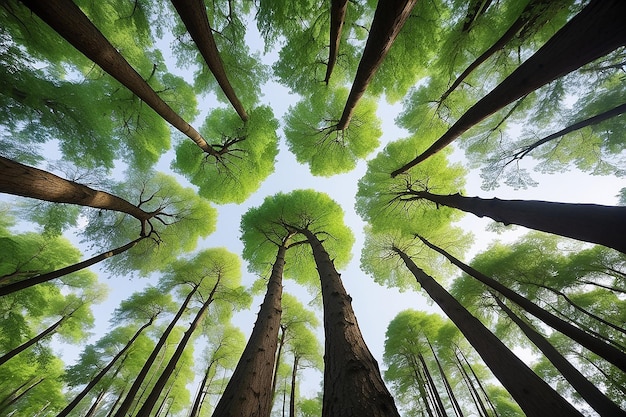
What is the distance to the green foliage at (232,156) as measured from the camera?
27.1 feet

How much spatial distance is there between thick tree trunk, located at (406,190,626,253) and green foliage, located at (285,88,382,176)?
17.6 feet

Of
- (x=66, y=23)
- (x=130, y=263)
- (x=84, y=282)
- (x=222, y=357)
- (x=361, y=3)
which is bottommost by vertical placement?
(x=66, y=23)

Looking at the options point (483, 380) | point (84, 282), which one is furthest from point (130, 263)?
point (483, 380)

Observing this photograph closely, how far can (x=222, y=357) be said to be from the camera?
1316 centimetres

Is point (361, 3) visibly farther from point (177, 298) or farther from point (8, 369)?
point (8, 369)

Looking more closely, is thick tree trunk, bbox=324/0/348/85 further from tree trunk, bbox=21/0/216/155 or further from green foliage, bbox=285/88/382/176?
tree trunk, bbox=21/0/216/155

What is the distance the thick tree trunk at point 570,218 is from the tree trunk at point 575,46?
1.60 meters

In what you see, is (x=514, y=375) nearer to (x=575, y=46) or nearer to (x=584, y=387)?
(x=584, y=387)

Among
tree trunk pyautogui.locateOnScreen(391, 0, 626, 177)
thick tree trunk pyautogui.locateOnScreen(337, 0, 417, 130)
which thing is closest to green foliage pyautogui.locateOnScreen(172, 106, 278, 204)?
thick tree trunk pyautogui.locateOnScreen(337, 0, 417, 130)

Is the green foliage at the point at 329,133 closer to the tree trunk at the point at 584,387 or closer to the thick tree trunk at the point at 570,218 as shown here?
the thick tree trunk at the point at 570,218

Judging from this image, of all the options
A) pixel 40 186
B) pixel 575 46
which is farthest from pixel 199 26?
pixel 575 46

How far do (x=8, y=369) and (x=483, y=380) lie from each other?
2555cm

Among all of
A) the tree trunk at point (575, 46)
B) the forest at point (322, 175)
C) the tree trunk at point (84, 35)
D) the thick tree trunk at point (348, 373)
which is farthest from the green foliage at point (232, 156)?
the tree trunk at point (575, 46)

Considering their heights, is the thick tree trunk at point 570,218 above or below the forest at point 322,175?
below
